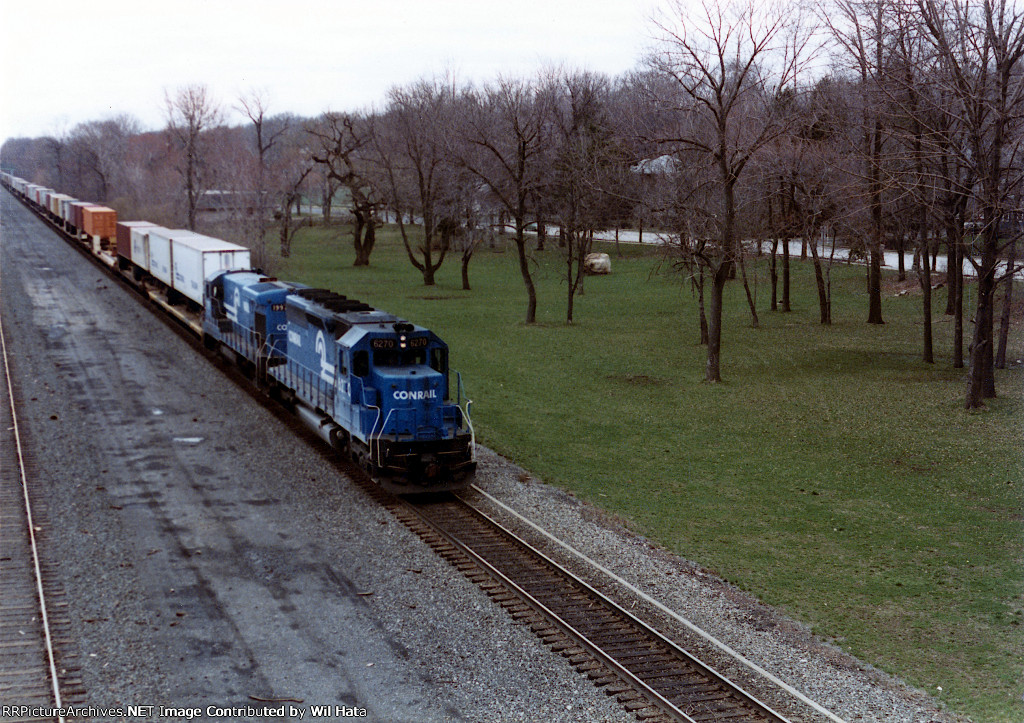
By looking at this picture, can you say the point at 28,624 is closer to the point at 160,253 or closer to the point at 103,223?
the point at 160,253

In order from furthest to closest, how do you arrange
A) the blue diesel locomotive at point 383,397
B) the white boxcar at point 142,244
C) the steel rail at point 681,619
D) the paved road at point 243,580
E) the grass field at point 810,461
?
the white boxcar at point 142,244 → the blue diesel locomotive at point 383,397 → the grass field at point 810,461 → the paved road at point 243,580 → the steel rail at point 681,619

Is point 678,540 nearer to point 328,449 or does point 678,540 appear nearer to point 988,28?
point 328,449

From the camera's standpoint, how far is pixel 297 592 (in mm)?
14734

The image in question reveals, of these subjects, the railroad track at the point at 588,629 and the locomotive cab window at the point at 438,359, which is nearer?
the railroad track at the point at 588,629

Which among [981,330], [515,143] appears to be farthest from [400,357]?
[515,143]

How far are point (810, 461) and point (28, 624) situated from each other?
16.8 m

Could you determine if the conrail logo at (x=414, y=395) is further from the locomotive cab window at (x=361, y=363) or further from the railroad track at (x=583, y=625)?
the railroad track at (x=583, y=625)

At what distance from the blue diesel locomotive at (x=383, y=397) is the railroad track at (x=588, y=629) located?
1.02m

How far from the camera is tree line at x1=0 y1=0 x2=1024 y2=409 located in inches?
1008

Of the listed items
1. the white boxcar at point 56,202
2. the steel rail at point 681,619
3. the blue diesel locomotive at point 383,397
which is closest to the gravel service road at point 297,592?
the steel rail at point 681,619

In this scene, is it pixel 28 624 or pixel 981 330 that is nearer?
pixel 28 624

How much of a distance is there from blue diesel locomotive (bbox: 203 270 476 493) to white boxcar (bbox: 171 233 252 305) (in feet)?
39.8

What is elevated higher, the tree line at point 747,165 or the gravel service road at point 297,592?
the tree line at point 747,165

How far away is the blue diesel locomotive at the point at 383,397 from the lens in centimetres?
1891
